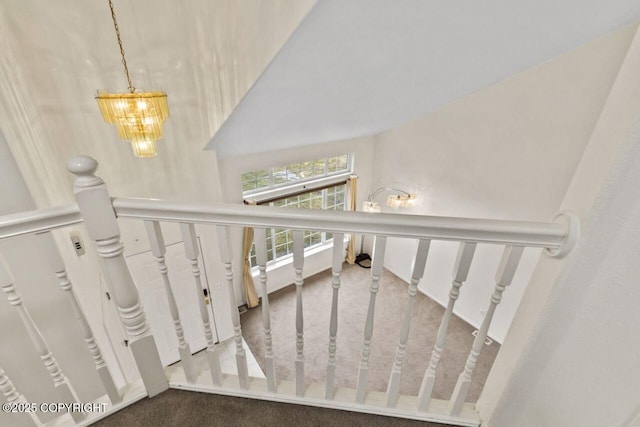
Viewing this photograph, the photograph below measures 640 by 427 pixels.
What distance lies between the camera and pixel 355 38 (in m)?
1.74

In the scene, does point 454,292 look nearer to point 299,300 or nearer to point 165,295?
point 299,300

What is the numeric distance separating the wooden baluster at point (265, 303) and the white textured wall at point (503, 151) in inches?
136

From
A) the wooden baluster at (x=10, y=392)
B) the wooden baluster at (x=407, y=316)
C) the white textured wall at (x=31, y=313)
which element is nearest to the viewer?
the wooden baluster at (x=407, y=316)

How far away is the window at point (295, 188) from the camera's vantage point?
4.77 m

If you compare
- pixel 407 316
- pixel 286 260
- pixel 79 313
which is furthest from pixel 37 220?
pixel 286 260

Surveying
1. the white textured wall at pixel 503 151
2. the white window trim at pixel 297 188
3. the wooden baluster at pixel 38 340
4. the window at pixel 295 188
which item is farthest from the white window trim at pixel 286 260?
the wooden baluster at pixel 38 340

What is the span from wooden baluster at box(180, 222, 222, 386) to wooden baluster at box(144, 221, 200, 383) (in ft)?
0.25

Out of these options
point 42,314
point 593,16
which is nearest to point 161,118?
point 42,314

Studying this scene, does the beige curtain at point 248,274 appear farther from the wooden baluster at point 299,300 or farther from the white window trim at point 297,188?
the wooden baluster at point 299,300

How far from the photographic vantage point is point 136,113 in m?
2.04

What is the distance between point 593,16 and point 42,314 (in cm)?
401

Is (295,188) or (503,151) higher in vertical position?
(503,151)

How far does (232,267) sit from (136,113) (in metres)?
1.59

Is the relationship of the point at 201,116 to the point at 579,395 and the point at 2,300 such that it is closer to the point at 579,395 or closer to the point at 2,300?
the point at 2,300
